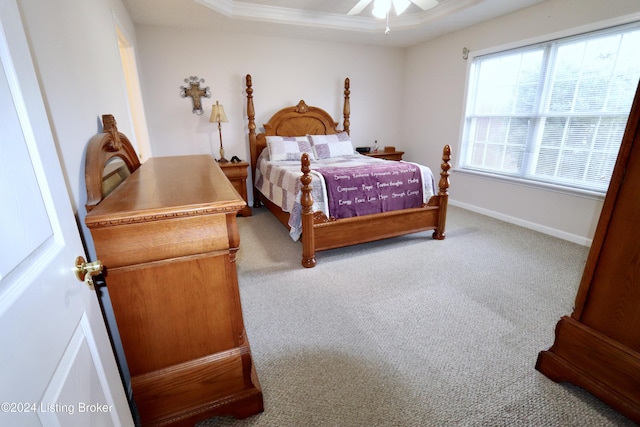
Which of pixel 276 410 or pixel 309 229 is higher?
pixel 309 229

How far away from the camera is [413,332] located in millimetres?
1815

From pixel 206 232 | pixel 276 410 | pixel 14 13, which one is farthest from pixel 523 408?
pixel 14 13

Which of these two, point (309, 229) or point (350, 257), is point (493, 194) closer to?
point (350, 257)

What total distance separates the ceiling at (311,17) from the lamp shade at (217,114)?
3.19ft

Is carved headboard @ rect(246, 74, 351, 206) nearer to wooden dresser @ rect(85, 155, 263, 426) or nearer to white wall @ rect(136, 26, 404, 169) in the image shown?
white wall @ rect(136, 26, 404, 169)

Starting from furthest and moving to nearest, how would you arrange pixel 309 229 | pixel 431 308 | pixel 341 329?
pixel 309 229 < pixel 431 308 < pixel 341 329

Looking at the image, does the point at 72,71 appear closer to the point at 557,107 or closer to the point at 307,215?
the point at 307,215

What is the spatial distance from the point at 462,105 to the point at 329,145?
1.92 metres

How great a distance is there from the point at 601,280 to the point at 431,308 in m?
0.95

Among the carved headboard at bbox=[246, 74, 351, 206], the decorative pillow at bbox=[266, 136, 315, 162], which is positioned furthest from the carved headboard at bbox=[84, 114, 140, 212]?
the carved headboard at bbox=[246, 74, 351, 206]

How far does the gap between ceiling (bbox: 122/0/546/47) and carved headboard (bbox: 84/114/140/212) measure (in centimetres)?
210

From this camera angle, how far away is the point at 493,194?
3846mm

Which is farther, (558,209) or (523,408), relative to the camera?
(558,209)

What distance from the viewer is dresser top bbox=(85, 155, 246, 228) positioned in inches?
37.0
